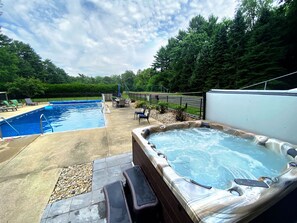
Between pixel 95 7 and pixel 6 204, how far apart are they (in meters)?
7.18

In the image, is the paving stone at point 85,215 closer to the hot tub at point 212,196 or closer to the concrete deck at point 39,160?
the concrete deck at point 39,160

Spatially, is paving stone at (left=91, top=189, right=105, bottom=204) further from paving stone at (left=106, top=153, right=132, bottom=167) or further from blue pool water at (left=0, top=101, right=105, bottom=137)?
blue pool water at (left=0, top=101, right=105, bottom=137)

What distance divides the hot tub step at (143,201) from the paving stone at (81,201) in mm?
647

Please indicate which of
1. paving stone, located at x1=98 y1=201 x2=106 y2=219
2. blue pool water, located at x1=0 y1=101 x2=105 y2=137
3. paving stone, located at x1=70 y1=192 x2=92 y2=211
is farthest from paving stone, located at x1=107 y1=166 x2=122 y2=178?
blue pool water, located at x1=0 y1=101 x2=105 y2=137

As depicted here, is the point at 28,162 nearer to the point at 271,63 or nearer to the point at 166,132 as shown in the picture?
the point at 166,132

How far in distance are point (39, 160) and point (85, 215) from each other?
2.09 m

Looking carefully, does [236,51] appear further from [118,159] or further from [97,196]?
[97,196]

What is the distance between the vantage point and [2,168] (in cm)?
275

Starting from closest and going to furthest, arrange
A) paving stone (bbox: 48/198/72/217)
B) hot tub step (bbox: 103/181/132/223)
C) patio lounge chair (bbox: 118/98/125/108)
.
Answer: hot tub step (bbox: 103/181/132/223)
paving stone (bbox: 48/198/72/217)
patio lounge chair (bbox: 118/98/125/108)

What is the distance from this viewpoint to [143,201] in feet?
5.09

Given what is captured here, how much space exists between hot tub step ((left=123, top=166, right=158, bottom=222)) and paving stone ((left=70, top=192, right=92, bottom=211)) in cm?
65

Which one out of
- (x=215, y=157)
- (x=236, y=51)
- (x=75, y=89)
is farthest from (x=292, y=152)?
(x=75, y=89)

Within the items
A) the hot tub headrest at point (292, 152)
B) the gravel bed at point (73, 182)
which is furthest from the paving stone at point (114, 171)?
the hot tub headrest at point (292, 152)

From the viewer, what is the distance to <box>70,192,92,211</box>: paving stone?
1.83 metres
